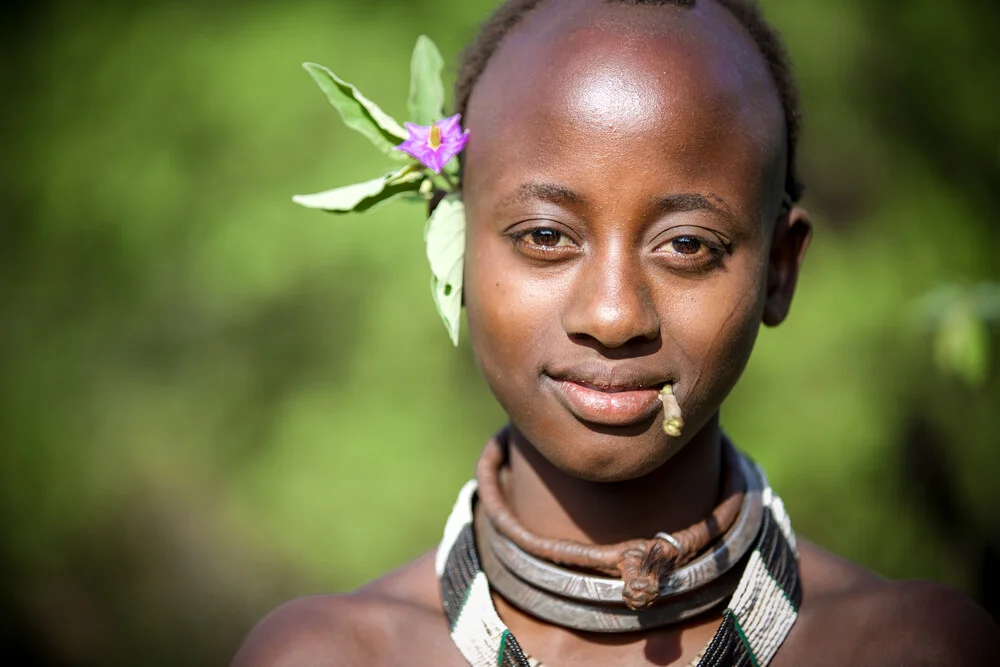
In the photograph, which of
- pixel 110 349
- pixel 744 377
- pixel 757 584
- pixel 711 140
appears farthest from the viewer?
pixel 110 349

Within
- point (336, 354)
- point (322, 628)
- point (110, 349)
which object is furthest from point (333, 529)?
point (322, 628)

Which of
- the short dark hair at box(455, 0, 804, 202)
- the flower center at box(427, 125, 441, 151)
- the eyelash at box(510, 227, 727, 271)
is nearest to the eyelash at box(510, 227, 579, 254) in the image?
the eyelash at box(510, 227, 727, 271)

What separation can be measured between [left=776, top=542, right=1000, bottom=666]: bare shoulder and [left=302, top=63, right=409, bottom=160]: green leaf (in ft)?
3.75

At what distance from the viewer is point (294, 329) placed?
4.16 metres

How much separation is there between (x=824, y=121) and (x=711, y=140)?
2.44 meters

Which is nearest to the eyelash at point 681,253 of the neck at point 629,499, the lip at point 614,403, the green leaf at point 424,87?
the lip at point 614,403

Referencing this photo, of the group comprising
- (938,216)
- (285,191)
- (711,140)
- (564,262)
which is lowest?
(938,216)

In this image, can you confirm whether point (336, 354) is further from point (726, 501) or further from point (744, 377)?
point (726, 501)

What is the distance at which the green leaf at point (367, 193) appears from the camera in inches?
85.1

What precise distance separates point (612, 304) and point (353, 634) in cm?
78

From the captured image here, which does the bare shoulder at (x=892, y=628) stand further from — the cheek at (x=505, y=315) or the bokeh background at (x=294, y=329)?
the bokeh background at (x=294, y=329)

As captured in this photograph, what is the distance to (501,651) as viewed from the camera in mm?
1953

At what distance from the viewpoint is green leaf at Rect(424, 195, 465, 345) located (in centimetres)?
204

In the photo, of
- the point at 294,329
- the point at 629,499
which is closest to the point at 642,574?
the point at 629,499
